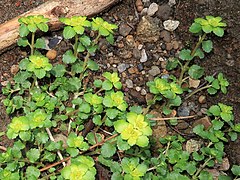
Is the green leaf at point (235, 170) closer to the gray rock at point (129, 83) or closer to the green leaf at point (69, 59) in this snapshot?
the gray rock at point (129, 83)

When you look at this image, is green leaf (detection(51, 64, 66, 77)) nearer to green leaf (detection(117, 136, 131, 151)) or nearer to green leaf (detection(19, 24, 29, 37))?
green leaf (detection(19, 24, 29, 37))

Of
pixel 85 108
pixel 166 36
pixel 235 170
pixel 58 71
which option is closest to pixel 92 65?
pixel 58 71

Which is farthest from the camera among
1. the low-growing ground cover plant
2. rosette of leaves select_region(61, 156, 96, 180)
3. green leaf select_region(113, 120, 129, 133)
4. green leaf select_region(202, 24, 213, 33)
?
green leaf select_region(202, 24, 213, 33)

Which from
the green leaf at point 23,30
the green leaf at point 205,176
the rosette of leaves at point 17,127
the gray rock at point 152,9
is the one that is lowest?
the green leaf at point 205,176

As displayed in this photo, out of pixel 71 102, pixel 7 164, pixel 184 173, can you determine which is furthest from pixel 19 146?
pixel 184 173

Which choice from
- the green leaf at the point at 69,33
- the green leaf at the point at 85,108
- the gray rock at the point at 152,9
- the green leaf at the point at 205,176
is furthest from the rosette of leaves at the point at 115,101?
→ the gray rock at the point at 152,9

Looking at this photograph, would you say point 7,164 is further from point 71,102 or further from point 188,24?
point 188,24

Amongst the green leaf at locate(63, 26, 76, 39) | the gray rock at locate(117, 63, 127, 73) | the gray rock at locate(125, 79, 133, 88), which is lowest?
the gray rock at locate(125, 79, 133, 88)

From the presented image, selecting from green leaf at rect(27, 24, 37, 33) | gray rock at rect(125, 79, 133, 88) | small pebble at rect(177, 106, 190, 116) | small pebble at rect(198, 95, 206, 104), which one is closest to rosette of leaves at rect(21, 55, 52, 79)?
green leaf at rect(27, 24, 37, 33)
